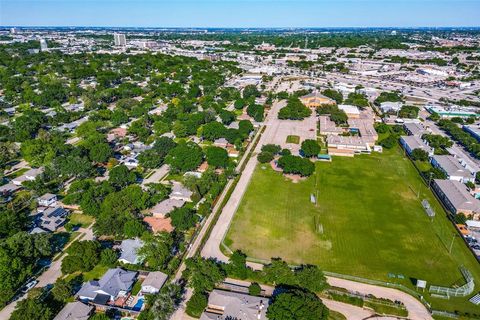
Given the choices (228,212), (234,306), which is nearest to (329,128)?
(228,212)

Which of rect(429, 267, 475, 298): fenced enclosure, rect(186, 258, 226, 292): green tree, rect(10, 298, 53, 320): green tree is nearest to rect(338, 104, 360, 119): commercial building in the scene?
rect(429, 267, 475, 298): fenced enclosure

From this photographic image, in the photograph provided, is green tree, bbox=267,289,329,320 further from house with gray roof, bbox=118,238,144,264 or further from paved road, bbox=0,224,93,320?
paved road, bbox=0,224,93,320

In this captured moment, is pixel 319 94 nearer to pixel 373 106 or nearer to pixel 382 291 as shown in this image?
pixel 373 106

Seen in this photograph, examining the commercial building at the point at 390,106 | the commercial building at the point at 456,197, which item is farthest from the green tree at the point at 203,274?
the commercial building at the point at 390,106

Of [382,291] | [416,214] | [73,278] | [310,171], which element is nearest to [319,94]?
[310,171]

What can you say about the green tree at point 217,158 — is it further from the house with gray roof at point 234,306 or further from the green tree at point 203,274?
the house with gray roof at point 234,306

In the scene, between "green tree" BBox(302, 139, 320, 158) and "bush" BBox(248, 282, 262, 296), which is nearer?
"bush" BBox(248, 282, 262, 296)
